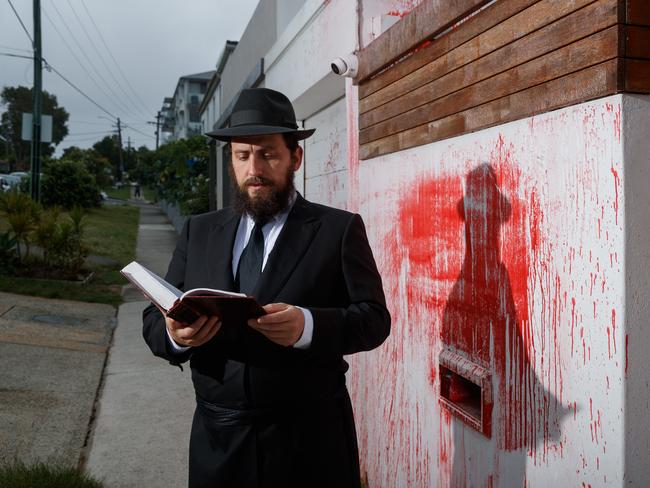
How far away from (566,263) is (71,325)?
24.5 ft

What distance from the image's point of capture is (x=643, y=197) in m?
1.74

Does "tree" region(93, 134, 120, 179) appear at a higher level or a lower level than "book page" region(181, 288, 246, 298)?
higher

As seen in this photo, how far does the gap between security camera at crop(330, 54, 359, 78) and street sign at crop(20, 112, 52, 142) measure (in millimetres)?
11941

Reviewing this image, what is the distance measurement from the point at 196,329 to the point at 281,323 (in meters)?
0.24

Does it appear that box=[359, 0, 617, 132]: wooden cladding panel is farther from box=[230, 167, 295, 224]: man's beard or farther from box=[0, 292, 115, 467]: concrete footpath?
box=[0, 292, 115, 467]: concrete footpath

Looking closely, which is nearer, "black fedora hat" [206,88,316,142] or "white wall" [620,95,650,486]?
"white wall" [620,95,650,486]

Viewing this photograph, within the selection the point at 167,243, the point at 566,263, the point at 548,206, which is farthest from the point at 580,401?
the point at 167,243

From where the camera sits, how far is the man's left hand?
1.84 meters

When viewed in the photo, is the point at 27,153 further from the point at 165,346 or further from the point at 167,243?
the point at 165,346

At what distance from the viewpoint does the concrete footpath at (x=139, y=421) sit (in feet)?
13.8

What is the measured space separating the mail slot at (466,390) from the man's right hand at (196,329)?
1.10 m

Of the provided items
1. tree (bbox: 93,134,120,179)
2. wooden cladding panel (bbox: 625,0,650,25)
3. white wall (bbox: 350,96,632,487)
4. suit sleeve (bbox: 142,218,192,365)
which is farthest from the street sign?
A: tree (bbox: 93,134,120,179)

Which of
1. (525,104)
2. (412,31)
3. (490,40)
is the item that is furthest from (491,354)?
(412,31)

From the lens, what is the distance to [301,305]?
2.15 meters
